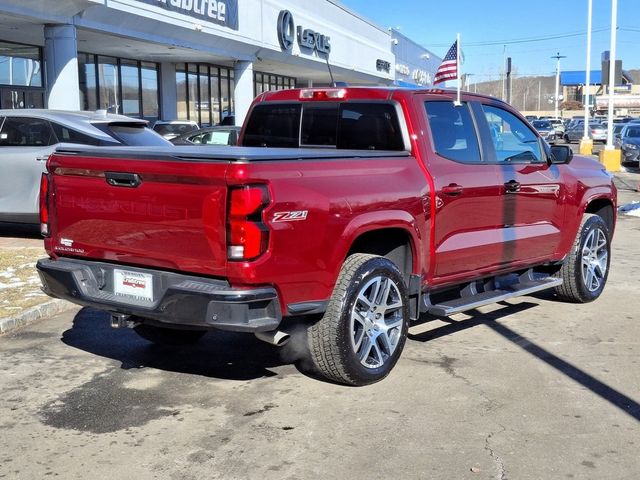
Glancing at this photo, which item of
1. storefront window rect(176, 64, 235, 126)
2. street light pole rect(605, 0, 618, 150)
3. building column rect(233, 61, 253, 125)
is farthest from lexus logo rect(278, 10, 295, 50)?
street light pole rect(605, 0, 618, 150)

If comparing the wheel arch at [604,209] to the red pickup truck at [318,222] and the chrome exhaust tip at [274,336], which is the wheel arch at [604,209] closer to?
the red pickup truck at [318,222]

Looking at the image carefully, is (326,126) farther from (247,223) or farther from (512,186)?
(247,223)

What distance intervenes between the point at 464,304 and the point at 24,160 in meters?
6.65

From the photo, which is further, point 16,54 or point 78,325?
point 16,54

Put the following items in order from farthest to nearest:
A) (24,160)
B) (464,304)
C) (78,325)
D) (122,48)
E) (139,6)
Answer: (122,48) < (139,6) < (24,160) < (78,325) < (464,304)

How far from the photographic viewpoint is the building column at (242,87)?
84.7 feet

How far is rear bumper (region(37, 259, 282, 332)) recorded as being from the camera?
4.20 metres

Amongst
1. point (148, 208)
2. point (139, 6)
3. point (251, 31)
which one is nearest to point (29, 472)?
point (148, 208)

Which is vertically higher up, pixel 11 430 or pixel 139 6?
pixel 139 6

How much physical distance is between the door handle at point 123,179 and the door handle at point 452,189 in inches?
A: 87.1

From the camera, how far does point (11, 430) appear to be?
433cm

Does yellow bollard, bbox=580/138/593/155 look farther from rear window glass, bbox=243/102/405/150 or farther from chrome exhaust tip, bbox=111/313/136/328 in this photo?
chrome exhaust tip, bbox=111/313/136/328

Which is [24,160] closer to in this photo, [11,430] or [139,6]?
[11,430]

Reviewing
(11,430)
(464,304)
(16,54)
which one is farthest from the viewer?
(16,54)
